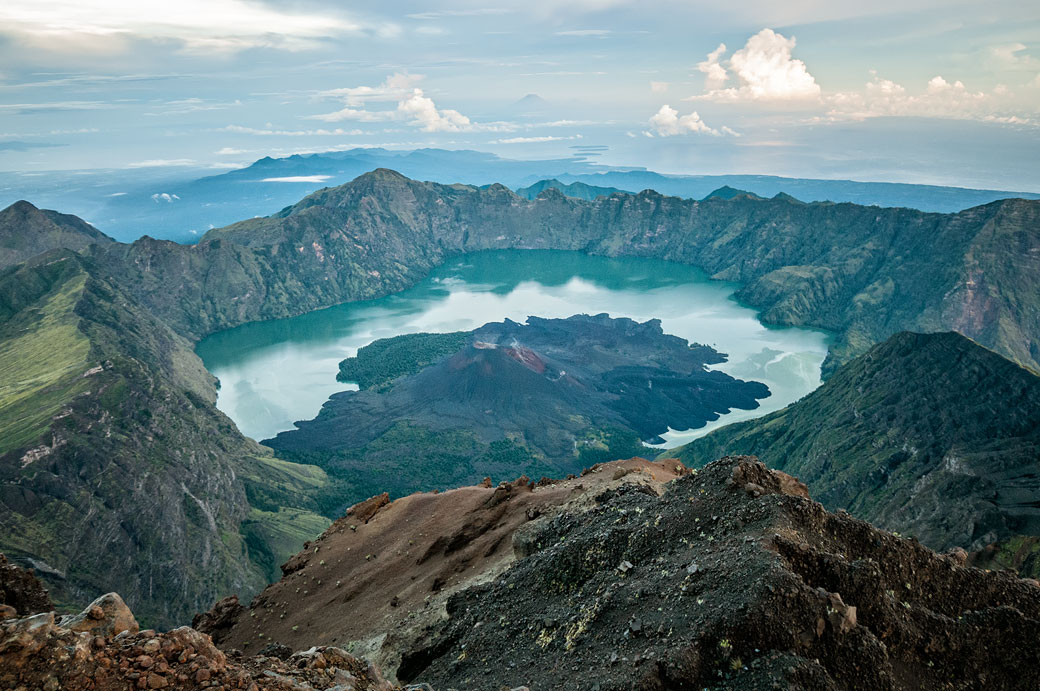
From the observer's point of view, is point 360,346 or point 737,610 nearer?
point 737,610

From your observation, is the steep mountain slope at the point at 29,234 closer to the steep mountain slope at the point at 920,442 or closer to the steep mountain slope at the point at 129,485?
the steep mountain slope at the point at 129,485

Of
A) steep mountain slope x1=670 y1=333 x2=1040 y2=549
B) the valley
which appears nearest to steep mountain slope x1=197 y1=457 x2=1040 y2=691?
the valley

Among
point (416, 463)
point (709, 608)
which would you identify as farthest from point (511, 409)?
point (709, 608)

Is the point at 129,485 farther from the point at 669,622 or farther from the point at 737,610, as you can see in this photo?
the point at 737,610

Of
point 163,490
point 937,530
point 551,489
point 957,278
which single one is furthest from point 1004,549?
point 957,278

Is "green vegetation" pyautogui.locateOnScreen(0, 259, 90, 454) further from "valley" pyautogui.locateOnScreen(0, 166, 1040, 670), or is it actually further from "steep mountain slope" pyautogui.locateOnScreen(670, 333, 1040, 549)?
"steep mountain slope" pyautogui.locateOnScreen(670, 333, 1040, 549)

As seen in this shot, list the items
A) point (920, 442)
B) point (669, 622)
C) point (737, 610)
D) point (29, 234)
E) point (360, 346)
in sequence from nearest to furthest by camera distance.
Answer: point (737, 610) < point (669, 622) < point (920, 442) < point (360, 346) < point (29, 234)
